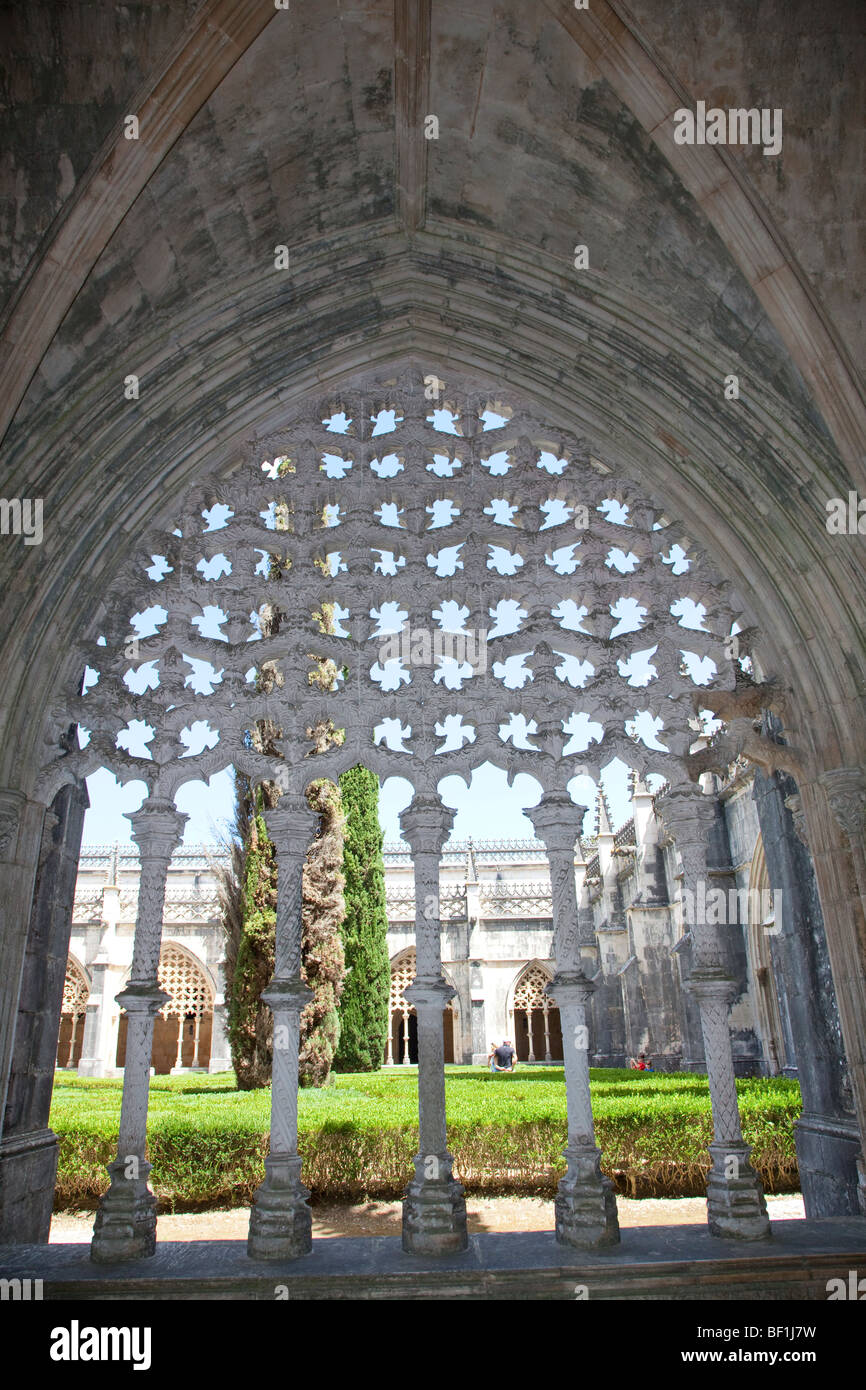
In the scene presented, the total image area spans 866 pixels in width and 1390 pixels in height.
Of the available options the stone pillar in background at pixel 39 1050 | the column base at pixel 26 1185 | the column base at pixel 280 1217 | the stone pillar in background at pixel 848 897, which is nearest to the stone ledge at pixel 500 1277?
the column base at pixel 280 1217

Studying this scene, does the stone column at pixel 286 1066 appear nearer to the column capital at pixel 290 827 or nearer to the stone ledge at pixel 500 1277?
the column capital at pixel 290 827

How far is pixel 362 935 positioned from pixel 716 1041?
38.4 ft

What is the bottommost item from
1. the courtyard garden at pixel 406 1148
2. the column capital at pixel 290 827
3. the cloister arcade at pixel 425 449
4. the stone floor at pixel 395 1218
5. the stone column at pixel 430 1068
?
the stone floor at pixel 395 1218

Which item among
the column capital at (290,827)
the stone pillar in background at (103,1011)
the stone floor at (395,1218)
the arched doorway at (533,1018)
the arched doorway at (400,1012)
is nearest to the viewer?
the column capital at (290,827)

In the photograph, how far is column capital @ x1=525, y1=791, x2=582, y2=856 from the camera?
4406 millimetres

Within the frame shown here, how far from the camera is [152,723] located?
4.69 metres

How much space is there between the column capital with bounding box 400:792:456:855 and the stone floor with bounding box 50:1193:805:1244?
137 inches

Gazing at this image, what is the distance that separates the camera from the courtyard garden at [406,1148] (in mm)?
7047

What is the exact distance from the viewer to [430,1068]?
4.03 metres

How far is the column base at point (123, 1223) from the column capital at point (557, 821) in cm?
247

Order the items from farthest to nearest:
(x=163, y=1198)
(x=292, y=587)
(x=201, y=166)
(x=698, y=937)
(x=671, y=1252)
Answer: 1. (x=163, y=1198)
2. (x=292, y=587)
3. (x=201, y=166)
4. (x=698, y=937)
5. (x=671, y=1252)
